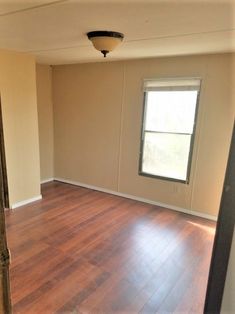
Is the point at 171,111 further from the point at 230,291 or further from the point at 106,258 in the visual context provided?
the point at 230,291

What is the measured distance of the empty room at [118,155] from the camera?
1.90 m

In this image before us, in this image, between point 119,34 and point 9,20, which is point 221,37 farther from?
A: point 9,20

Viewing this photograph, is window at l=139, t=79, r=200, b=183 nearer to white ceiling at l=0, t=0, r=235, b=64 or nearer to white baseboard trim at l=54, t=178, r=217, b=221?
white baseboard trim at l=54, t=178, r=217, b=221

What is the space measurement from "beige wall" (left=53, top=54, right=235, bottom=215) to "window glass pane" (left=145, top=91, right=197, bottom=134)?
0.50ft

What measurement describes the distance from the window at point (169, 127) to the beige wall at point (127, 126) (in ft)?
0.38

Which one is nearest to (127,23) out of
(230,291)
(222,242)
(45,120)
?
(222,242)

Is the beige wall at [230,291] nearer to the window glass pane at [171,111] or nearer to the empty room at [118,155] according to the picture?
the empty room at [118,155]

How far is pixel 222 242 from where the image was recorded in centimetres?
84

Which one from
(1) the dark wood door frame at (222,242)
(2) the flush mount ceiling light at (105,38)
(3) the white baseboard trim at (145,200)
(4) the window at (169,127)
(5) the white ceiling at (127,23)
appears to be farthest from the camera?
(3) the white baseboard trim at (145,200)

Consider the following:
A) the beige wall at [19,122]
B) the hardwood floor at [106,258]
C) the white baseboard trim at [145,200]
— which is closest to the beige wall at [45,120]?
the white baseboard trim at [145,200]

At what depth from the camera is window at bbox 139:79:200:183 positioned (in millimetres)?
3689

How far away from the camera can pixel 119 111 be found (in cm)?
432

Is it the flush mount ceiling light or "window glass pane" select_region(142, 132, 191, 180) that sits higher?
the flush mount ceiling light

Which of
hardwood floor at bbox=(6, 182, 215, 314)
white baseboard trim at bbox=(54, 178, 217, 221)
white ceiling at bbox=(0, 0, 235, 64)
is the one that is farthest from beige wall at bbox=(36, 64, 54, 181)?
white ceiling at bbox=(0, 0, 235, 64)
